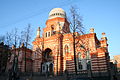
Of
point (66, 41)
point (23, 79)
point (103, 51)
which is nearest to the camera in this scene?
point (23, 79)

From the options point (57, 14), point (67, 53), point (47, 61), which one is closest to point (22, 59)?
point (47, 61)

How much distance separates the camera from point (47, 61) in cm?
3525

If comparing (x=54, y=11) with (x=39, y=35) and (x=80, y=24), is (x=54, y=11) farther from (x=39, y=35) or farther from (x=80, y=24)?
(x=80, y=24)

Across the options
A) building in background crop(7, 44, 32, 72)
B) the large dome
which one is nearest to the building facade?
building in background crop(7, 44, 32, 72)

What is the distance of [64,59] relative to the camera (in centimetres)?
3200

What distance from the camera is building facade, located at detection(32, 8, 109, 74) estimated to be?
2766 cm

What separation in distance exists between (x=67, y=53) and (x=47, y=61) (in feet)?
24.1

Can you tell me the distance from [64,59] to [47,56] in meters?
6.63

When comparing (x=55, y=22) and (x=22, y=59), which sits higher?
(x=55, y=22)

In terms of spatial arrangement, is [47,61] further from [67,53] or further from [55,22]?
[55,22]

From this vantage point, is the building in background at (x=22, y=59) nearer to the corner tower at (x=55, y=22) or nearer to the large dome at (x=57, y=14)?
the corner tower at (x=55, y=22)

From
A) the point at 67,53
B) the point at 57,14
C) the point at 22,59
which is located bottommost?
the point at 22,59

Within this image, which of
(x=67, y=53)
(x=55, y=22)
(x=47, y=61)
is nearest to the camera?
(x=67, y=53)

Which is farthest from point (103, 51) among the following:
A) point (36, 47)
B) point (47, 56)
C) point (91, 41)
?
point (36, 47)
